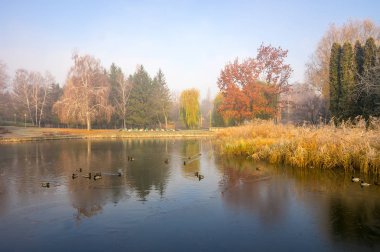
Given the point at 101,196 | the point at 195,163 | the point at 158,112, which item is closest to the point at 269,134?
the point at 195,163

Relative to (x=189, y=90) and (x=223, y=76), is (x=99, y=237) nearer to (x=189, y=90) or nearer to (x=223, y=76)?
(x=223, y=76)

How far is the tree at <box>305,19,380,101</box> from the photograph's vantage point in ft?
127

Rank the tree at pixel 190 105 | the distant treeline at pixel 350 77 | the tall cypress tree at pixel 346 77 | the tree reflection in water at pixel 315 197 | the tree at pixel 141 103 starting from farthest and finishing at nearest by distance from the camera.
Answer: the tree at pixel 190 105 < the tree at pixel 141 103 < the tall cypress tree at pixel 346 77 < the distant treeline at pixel 350 77 < the tree reflection in water at pixel 315 197

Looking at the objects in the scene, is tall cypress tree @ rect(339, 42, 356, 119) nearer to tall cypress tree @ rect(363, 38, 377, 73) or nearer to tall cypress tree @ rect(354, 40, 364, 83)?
tall cypress tree @ rect(354, 40, 364, 83)

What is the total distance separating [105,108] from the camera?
43.3 metres

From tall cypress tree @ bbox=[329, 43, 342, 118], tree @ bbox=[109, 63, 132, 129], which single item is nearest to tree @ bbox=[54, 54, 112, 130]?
tree @ bbox=[109, 63, 132, 129]

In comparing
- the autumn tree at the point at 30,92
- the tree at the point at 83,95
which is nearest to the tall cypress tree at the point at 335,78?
the tree at the point at 83,95

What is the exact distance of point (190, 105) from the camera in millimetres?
57719

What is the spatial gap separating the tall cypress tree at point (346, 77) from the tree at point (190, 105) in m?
32.9

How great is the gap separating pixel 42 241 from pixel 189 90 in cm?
5337

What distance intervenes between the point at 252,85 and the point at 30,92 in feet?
152

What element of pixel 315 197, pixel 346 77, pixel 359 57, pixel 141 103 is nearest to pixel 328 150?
pixel 315 197

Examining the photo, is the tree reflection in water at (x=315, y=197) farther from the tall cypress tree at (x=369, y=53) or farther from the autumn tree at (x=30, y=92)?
the autumn tree at (x=30, y=92)

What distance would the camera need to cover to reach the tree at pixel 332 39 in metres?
38.6
